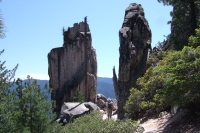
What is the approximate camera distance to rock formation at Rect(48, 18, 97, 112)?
29.7 metres

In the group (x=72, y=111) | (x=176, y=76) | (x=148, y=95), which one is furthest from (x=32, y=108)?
(x=72, y=111)

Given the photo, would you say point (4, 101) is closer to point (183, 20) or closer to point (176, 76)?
point (176, 76)

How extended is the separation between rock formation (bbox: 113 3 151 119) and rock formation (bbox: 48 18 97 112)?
28.6 feet

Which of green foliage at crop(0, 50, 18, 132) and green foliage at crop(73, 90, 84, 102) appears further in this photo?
green foliage at crop(73, 90, 84, 102)

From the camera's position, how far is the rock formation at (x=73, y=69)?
29672 millimetres

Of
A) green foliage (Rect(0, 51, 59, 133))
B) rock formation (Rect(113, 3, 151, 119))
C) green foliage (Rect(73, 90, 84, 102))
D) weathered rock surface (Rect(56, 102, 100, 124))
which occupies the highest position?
rock formation (Rect(113, 3, 151, 119))

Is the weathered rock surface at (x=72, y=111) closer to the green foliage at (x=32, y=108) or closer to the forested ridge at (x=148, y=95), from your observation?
the forested ridge at (x=148, y=95)

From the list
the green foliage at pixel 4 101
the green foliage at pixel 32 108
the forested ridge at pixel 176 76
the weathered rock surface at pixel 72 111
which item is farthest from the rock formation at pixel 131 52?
the green foliage at pixel 4 101

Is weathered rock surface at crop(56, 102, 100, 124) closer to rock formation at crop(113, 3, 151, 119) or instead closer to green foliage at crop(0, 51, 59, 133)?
rock formation at crop(113, 3, 151, 119)

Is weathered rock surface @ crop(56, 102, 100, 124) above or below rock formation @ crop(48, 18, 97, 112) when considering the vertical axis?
below

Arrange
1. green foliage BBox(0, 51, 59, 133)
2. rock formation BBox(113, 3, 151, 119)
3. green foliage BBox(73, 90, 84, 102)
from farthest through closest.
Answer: green foliage BBox(73, 90, 84, 102) → rock formation BBox(113, 3, 151, 119) → green foliage BBox(0, 51, 59, 133)

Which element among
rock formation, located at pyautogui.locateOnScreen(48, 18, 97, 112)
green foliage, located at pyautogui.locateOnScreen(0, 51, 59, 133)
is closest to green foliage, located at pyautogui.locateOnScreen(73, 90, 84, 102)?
rock formation, located at pyautogui.locateOnScreen(48, 18, 97, 112)

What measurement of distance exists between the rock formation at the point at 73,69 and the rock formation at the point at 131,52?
873 cm

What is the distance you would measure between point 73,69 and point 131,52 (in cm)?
1125
